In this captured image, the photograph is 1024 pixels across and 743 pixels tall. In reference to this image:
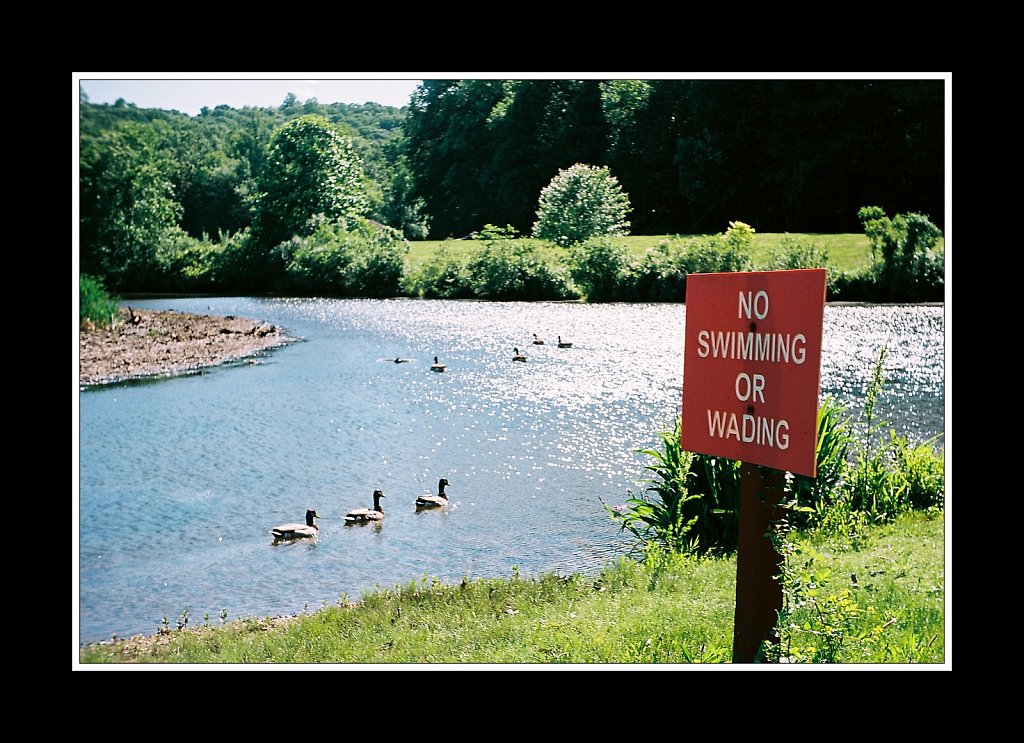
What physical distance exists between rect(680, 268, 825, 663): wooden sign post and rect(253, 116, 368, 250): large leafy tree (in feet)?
11.7

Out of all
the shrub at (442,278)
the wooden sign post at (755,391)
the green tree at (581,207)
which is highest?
the green tree at (581,207)

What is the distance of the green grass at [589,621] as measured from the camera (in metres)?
4.46

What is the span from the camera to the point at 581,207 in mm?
7008

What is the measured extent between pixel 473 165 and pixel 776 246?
226 centimetres

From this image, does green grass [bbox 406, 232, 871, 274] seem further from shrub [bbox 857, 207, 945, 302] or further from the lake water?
the lake water

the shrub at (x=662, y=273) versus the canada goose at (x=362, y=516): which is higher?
the shrub at (x=662, y=273)

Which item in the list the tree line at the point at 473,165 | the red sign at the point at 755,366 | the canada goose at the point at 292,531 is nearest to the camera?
the red sign at the point at 755,366

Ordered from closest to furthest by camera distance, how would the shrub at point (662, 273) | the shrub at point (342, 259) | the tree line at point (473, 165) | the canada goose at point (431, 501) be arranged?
the tree line at point (473, 165), the canada goose at point (431, 501), the shrub at point (342, 259), the shrub at point (662, 273)

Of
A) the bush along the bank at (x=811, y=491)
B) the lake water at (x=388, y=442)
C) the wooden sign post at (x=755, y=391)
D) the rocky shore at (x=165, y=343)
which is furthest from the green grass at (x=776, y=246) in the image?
the wooden sign post at (x=755, y=391)

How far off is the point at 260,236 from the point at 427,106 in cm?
149

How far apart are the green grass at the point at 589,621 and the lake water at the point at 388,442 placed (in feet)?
0.85

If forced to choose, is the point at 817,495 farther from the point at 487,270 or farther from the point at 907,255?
the point at 487,270

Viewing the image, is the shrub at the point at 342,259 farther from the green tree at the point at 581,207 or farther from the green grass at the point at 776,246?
the green tree at the point at 581,207
